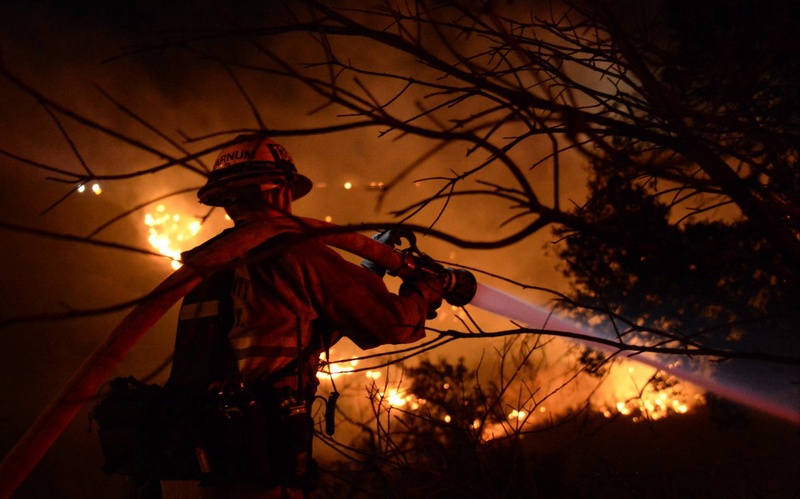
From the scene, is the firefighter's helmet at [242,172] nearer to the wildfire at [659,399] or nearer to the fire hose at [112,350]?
the fire hose at [112,350]

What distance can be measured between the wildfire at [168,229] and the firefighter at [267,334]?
4775mm

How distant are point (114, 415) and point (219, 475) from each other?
48 centimetres

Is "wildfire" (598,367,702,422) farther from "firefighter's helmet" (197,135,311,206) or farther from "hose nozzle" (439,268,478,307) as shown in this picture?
"firefighter's helmet" (197,135,311,206)

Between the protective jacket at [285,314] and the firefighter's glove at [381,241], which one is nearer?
the protective jacket at [285,314]

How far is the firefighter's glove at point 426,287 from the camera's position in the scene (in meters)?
2.51

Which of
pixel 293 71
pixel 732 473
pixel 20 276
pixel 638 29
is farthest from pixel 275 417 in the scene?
pixel 732 473

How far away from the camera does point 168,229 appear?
7039 millimetres

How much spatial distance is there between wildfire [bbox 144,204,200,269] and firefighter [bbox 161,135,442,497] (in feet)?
15.7

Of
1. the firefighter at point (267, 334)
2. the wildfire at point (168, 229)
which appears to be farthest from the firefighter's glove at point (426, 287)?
the wildfire at point (168, 229)

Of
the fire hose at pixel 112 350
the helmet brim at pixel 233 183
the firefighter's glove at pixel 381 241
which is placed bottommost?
the fire hose at pixel 112 350

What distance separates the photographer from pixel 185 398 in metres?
2.03

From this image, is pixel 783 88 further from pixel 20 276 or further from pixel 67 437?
pixel 67 437

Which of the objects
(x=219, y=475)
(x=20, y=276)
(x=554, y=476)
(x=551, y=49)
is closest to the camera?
(x=551, y=49)

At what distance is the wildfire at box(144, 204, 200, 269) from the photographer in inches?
272
